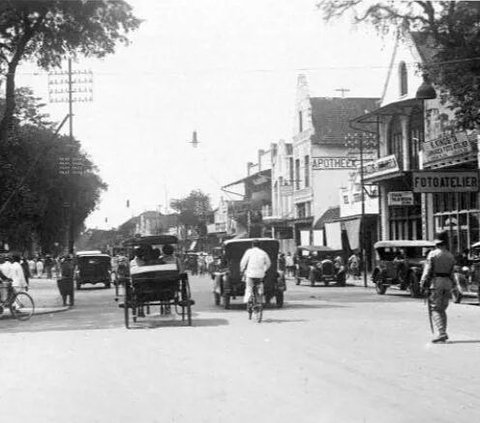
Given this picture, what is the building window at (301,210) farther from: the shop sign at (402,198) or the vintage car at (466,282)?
the vintage car at (466,282)

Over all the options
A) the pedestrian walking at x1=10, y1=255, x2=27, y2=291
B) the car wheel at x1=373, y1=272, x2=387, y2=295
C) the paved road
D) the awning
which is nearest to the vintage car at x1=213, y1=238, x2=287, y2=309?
the paved road

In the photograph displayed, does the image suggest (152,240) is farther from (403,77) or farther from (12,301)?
(403,77)

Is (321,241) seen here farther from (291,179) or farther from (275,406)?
(275,406)

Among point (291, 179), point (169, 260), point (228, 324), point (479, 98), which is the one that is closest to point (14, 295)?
point (169, 260)

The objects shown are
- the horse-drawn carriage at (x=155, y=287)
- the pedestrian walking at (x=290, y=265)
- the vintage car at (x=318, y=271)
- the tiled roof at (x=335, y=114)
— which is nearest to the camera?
the horse-drawn carriage at (x=155, y=287)

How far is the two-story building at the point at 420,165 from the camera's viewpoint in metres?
28.1

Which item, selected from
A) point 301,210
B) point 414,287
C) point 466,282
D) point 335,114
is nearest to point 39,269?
point 301,210

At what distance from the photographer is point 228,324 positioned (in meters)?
16.1

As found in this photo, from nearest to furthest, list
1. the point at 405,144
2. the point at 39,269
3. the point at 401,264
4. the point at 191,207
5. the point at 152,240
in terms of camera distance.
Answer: the point at 152,240 < the point at 401,264 < the point at 405,144 < the point at 39,269 < the point at 191,207

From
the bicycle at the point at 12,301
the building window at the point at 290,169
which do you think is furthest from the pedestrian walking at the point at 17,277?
the building window at the point at 290,169

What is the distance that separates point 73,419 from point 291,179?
5267 centimetres

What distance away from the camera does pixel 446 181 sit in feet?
88.1

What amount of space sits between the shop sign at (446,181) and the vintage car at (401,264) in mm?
1925

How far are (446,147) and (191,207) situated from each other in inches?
3051
